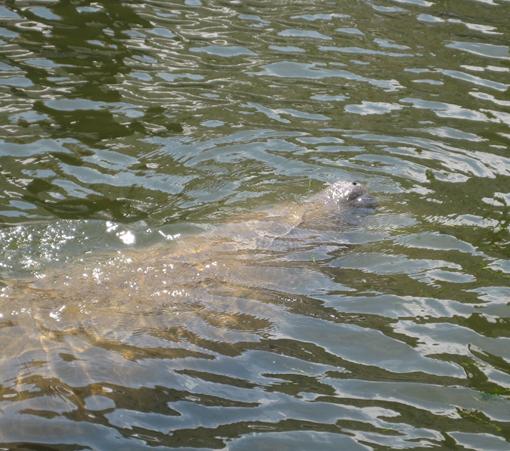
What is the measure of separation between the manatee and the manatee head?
0.13 m

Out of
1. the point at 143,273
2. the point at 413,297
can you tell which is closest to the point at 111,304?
the point at 143,273

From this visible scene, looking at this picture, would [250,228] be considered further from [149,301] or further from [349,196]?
[149,301]

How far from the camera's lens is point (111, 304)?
20.1ft

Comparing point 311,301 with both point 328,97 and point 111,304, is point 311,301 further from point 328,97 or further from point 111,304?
point 328,97

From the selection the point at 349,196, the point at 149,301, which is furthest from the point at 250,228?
the point at 149,301

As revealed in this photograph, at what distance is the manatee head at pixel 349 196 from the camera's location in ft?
25.6

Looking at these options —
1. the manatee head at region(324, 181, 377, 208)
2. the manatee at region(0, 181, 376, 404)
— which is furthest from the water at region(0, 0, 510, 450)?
the manatee head at region(324, 181, 377, 208)

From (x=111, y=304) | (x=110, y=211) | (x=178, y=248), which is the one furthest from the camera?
(x=110, y=211)

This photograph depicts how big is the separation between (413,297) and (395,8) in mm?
6584

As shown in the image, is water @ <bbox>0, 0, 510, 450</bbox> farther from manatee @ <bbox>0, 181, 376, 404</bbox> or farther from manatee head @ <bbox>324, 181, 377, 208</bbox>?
manatee head @ <bbox>324, 181, 377, 208</bbox>

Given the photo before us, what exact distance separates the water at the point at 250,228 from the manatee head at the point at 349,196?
0.19m

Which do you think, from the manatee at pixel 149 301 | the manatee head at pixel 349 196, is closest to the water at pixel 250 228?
the manatee at pixel 149 301

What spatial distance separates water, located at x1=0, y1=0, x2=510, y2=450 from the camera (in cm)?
552

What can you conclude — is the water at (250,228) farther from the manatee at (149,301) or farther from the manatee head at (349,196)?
the manatee head at (349,196)
